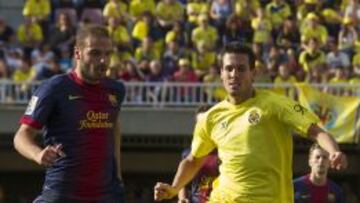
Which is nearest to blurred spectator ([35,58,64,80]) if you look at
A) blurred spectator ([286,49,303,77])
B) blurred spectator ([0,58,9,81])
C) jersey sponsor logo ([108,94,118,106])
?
blurred spectator ([0,58,9,81])

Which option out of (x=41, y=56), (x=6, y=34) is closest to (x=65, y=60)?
(x=41, y=56)

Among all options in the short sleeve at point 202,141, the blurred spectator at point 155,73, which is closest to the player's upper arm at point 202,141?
the short sleeve at point 202,141

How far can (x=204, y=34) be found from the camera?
18.9 meters

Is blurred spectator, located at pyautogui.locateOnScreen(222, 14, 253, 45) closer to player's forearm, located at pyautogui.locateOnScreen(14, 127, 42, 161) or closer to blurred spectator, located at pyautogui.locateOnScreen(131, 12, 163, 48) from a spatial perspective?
blurred spectator, located at pyautogui.locateOnScreen(131, 12, 163, 48)

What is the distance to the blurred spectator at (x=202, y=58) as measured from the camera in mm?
18406

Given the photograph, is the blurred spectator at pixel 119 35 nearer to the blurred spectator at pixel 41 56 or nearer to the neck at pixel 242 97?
the blurred spectator at pixel 41 56

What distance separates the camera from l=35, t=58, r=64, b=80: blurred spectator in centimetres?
1773

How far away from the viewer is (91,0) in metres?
20.5

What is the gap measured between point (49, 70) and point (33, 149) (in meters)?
11.7

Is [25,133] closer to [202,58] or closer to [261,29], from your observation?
[202,58]

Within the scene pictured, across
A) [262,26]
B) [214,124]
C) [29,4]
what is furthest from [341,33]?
[214,124]

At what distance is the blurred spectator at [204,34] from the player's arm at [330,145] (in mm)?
12437

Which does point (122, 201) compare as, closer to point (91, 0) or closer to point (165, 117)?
point (165, 117)

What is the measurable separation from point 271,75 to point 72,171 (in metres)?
11.4
